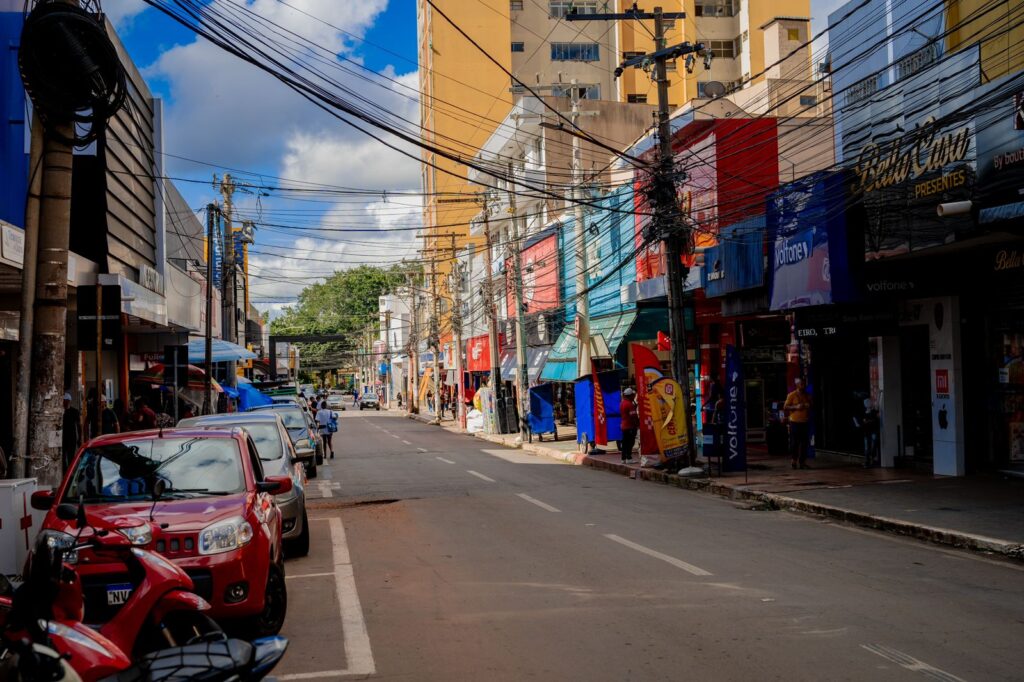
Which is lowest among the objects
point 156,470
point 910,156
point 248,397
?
point 156,470

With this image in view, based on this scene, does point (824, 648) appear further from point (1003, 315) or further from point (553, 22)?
point (553, 22)

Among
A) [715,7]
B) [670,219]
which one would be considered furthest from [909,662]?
[715,7]

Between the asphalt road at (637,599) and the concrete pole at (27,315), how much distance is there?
9.96 feet

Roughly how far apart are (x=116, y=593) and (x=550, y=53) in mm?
63180

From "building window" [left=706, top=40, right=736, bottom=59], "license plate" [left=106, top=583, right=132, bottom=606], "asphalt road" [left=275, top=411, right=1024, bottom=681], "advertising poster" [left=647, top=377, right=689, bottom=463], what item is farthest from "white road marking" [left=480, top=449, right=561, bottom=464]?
"building window" [left=706, top=40, right=736, bottom=59]

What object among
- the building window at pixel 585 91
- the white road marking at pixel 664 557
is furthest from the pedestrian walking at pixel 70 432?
the building window at pixel 585 91

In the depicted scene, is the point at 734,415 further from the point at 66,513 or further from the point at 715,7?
the point at 715,7

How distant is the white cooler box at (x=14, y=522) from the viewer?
9.02 m

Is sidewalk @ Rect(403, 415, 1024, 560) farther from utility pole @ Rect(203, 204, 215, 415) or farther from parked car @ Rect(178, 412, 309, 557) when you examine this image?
utility pole @ Rect(203, 204, 215, 415)

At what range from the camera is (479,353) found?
59.2m

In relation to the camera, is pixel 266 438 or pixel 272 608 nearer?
pixel 272 608

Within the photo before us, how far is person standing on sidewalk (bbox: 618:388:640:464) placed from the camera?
2434 cm

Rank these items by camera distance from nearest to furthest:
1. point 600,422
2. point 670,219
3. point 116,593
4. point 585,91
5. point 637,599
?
point 116,593 → point 637,599 → point 670,219 → point 600,422 → point 585,91

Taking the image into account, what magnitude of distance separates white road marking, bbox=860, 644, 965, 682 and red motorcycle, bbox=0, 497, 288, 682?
4.10m
